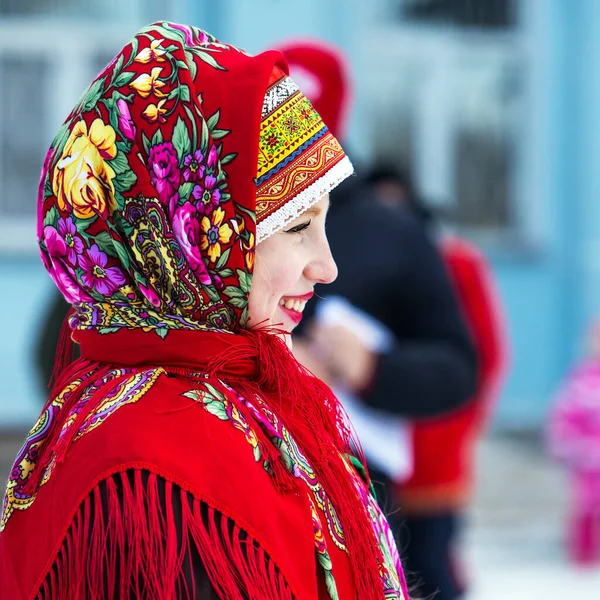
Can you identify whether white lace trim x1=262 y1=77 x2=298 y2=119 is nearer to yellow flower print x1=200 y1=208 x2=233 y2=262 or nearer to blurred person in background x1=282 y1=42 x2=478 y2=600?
yellow flower print x1=200 y1=208 x2=233 y2=262

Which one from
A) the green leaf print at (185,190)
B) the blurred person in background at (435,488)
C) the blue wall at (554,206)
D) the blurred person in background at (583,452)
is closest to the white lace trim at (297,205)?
the green leaf print at (185,190)

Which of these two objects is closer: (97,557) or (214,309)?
(97,557)

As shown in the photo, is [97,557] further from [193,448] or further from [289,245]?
[289,245]

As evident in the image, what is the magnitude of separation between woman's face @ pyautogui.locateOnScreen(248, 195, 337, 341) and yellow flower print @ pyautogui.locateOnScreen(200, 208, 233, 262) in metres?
0.08

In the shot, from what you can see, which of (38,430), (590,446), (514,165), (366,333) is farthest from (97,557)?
(514,165)

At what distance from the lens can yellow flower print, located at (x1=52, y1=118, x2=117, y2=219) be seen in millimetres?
1292

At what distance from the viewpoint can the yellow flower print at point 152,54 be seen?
1.33 m

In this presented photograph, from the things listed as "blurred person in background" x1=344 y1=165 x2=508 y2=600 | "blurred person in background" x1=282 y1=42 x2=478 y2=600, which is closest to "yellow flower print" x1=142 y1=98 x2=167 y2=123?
"blurred person in background" x1=282 y1=42 x2=478 y2=600

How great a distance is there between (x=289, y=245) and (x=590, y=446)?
4.21 m

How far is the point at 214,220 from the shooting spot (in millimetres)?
1301

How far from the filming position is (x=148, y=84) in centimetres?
131

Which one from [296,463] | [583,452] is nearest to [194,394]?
[296,463]

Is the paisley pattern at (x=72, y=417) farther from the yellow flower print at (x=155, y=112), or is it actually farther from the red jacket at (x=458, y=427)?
the red jacket at (x=458, y=427)

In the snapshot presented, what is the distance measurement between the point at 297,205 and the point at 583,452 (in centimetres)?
425
